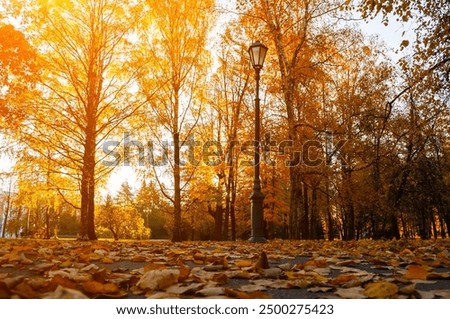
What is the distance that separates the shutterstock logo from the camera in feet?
44.3

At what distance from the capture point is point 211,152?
1988 cm

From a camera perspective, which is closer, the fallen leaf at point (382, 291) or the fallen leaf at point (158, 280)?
the fallen leaf at point (382, 291)

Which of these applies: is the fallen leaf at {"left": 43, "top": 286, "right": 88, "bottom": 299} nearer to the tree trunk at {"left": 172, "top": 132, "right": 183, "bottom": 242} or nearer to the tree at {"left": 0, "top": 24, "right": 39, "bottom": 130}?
the tree at {"left": 0, "top": 24, "right": 39, "bottom": 130}

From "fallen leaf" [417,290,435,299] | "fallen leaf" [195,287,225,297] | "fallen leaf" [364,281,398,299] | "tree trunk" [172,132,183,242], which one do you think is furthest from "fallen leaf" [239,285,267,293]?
"tree trunk" [172,132,183,242]

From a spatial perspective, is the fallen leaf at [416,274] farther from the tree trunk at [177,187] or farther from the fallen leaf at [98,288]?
the tree trunk at [177,187]

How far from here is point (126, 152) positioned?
571 inches

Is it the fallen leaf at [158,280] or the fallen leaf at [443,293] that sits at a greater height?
the fallen leaf at [158,280]

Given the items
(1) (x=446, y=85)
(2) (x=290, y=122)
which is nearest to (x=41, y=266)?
(1) (x=446, y=85)

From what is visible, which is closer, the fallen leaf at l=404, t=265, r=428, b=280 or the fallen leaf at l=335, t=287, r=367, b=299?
the fallen leaf at l=335, t=287, r=367, b=299

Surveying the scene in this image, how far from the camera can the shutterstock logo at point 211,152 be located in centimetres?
1352

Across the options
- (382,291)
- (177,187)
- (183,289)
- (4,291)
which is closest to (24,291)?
(4,291)

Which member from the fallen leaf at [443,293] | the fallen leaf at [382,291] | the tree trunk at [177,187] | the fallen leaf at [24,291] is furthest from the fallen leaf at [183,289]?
the tree trunk at [177,187]

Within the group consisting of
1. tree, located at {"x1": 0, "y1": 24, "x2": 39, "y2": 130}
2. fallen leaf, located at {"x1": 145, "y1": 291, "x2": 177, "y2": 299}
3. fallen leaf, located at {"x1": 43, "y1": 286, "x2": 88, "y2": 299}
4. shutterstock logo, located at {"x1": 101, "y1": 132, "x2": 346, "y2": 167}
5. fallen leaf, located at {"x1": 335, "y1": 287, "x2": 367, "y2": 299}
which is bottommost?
fallen leaf, located at {"x1": 335, "y1": 287, "x2": 367, "y2": 299}
